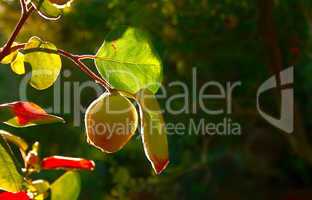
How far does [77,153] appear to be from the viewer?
3.41 feet

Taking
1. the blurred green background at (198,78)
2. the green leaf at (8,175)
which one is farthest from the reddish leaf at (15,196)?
the blurred green background at (198,78)

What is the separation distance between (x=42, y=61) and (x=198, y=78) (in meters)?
0.75

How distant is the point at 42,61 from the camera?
1.19 ft

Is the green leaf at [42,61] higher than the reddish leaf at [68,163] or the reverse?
higher

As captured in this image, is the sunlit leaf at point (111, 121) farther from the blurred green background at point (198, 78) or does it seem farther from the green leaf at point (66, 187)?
the blurred green background at point (198, 78)

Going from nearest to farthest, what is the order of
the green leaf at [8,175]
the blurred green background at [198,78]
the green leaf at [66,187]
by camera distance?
1. the green leaf at [8,175]
2. the green leaf at [66,187]
3. the blurred green background at [198,78]

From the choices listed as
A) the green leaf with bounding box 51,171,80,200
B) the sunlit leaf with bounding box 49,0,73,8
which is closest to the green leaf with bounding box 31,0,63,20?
the sunlit leaf with bounding box 49,0,73,8

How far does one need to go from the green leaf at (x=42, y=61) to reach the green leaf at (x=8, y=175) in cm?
5

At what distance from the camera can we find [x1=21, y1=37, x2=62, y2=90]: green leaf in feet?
1.16

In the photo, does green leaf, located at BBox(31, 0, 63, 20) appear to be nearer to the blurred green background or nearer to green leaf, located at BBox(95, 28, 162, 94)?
green leaf, located at BBox(95, 28, 162, 94)

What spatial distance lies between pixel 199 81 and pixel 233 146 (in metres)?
0.20

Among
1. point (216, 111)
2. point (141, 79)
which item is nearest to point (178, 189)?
point (216, 111)

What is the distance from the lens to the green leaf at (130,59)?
1.20 ft

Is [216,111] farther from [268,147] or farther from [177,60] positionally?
[268,147]
